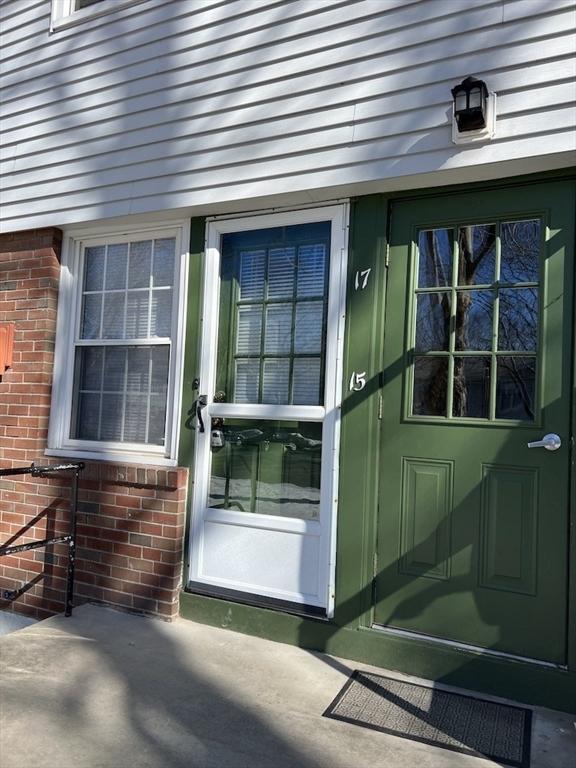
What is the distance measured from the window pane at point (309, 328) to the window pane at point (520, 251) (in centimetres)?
92

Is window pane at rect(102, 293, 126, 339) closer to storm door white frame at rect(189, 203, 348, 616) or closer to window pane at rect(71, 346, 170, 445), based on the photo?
window pane at rect(71, 346, 170, 445)

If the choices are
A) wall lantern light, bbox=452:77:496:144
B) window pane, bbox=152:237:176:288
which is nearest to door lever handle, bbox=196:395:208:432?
window pane, bbox=152:237:176:288

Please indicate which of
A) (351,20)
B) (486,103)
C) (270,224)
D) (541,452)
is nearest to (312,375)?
(270,224)

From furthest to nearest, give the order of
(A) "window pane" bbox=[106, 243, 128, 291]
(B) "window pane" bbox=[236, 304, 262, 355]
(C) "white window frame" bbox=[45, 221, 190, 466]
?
1. (A) "window pane" bbox=[106, 243, 128, 291]
2. (C) "white window frame" bbox=[45, 221, 190, 466]
3. (B) "window pane" bbox=[236, 304, 262, 355]

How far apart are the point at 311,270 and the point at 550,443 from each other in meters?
1.46

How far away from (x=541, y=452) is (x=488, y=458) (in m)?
0.22

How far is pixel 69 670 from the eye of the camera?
2805 mm

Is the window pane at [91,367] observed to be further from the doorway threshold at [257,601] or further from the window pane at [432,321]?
the window pane at [432,321]

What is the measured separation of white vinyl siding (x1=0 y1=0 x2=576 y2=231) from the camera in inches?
107

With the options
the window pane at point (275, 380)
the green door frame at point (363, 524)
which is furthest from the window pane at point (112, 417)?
the green door frame at point (363, 524)

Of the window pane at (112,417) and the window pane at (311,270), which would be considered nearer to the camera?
the window pane at (311,270)

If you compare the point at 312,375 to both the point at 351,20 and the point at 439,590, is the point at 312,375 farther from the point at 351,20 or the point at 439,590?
the point at 351,20

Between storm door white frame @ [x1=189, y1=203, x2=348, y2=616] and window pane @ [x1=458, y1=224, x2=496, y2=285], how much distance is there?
0.57 metres

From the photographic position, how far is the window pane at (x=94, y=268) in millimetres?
4102
